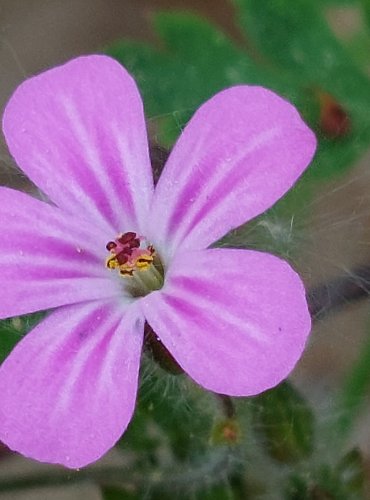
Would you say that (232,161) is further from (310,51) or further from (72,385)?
(310,51)

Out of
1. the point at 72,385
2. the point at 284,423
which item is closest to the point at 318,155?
the point at 284,423

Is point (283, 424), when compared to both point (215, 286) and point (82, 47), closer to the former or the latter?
point (215, 286)

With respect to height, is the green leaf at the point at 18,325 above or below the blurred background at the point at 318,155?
above

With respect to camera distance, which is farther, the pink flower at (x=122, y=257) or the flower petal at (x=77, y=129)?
the flower petal at (x=77, y=129)

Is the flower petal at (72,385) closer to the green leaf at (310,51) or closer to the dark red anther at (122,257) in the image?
the dark red anther at (122,257)

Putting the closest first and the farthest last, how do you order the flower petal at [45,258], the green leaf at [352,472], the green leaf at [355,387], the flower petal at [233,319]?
1. the flower petal at [233,319]
2. the flower petal at [45,258]
3. the green leaf at [352,472]
4. the green leaf at [355,387]

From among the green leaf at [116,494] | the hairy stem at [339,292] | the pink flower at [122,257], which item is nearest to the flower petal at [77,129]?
the pink flower at [122,257]

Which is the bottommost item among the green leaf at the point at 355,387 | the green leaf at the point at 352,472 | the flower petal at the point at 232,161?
the green leaf at the point at 355,387
